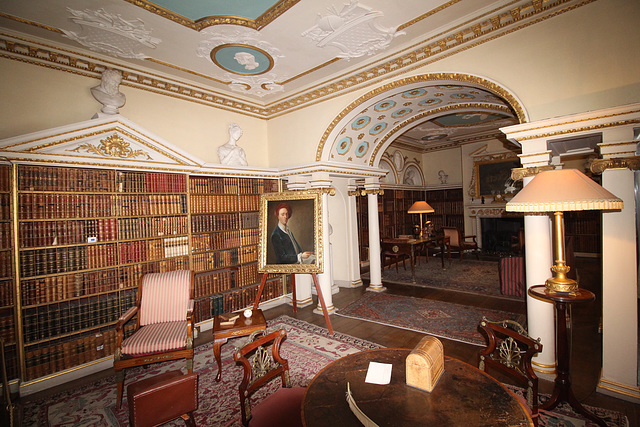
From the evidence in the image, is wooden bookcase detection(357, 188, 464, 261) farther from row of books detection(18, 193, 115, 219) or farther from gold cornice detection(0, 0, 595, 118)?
row of books detection(18, 193, 115, 219)

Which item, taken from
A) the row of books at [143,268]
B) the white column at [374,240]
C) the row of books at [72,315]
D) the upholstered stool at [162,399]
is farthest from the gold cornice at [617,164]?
the row of books at [72,315]

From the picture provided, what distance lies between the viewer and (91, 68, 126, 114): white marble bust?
3744 millimetres

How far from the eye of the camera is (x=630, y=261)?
2578 millimetres

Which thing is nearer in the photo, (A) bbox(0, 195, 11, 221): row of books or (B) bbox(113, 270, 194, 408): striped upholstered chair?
(B) bbox(113, 270, 194, 408): striped upholstered chair

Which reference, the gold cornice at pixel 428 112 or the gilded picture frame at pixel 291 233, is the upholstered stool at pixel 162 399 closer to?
the gilded picture frame at pixel 291 233

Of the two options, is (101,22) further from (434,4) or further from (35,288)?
(434,4)

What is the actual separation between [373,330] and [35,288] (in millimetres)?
4310

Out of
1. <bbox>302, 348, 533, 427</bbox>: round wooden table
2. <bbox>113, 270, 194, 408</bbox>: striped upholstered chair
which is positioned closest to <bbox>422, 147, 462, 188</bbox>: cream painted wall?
<bbox>113, 270, 194, 408</bbox>: striped upholstered chair

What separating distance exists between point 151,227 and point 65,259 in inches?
38.5

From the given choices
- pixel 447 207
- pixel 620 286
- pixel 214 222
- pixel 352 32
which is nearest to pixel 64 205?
pixel 214 222

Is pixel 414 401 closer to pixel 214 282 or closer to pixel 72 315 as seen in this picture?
pixel 214 282

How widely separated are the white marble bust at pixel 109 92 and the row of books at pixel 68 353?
2986 millimetres

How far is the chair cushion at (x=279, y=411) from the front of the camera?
5.86 ft

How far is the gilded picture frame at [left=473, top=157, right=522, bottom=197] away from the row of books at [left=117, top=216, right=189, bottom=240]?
10027 millimetres
